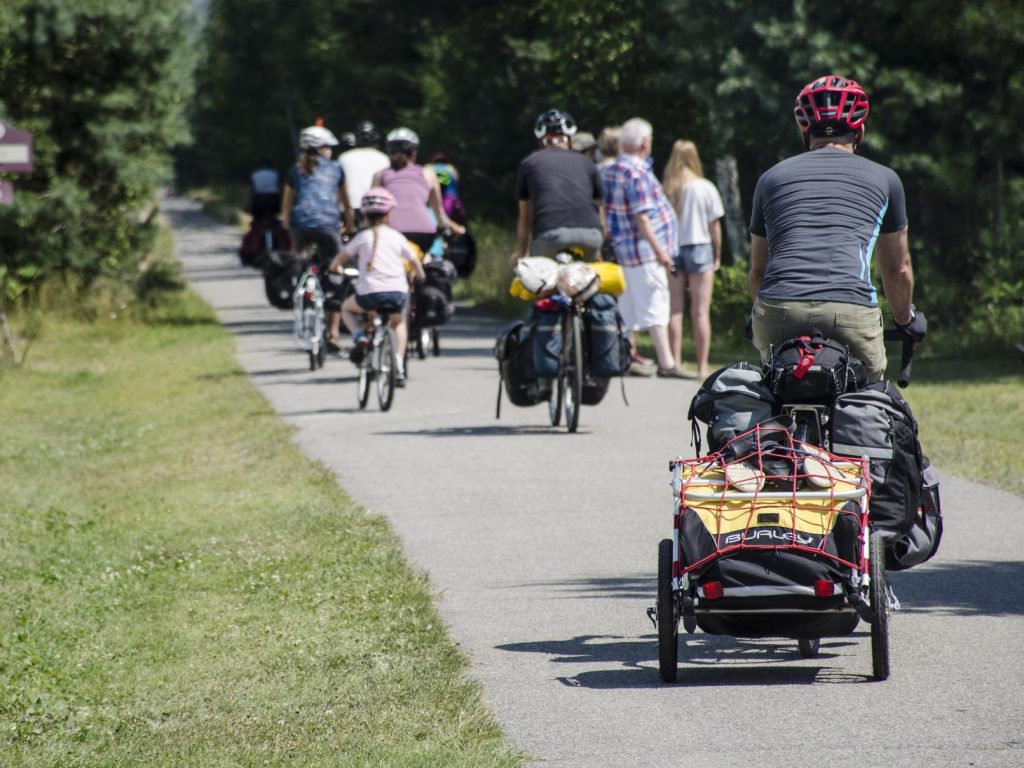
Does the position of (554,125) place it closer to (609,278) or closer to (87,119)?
(609,278)

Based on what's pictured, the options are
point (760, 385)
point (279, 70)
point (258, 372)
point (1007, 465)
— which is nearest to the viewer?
point (760, 385)

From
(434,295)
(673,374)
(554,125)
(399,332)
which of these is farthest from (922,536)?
(434,295)

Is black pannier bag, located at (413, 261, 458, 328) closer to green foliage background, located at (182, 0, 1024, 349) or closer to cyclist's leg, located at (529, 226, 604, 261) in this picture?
green foliage background, located at (182, 0, 1024, 349)

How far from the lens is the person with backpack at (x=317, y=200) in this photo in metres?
16.9

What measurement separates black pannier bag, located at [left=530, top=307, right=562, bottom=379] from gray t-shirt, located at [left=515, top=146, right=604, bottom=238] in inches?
40.0

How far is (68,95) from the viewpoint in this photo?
2305 centimetres

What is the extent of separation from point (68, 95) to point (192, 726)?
1840 centimetres

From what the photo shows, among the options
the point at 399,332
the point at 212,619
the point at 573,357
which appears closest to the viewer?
the point at 212,619

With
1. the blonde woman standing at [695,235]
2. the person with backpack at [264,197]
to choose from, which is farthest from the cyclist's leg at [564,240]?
the person with backpack at [264,197]

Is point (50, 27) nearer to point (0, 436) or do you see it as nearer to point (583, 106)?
point (583, 106)

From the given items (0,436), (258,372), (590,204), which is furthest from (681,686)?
(258,372)

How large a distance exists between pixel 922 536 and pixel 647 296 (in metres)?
9.25

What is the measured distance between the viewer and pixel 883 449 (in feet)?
20.1

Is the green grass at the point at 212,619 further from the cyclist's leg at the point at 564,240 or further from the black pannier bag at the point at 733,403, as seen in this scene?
the cyclist's leg at the point at 564,240
